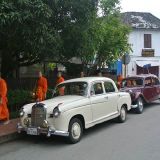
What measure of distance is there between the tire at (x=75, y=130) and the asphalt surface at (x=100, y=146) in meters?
0.15

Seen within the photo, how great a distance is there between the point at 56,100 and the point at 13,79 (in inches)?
228

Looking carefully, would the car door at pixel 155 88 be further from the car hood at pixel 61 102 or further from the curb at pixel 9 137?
the curb at pixel 9 137

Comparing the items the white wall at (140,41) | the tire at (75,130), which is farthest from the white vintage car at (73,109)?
the white wall at (140,41)

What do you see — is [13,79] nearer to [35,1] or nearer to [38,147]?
[35,1]

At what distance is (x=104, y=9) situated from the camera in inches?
787

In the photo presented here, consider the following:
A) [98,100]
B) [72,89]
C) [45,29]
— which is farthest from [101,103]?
[45,29]

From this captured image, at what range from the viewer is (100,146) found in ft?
29.4

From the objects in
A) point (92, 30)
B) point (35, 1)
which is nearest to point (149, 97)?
point (92, 30)

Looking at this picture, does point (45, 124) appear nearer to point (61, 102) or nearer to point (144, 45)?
point (61, 102)

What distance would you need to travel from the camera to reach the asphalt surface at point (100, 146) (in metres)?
8.05

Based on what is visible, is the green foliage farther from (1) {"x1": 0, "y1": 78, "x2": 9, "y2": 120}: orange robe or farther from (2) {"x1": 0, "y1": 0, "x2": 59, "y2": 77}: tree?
(1) {"x1": 0, "y1": 78, "x2": 9, "y2": 120}: orange robe

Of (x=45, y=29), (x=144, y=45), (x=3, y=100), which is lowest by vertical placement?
(x=3, y=100)

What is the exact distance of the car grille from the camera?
940cm

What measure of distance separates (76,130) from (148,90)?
704 centimetres
